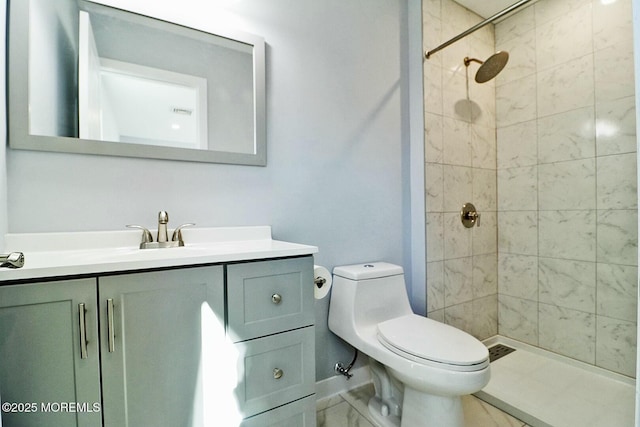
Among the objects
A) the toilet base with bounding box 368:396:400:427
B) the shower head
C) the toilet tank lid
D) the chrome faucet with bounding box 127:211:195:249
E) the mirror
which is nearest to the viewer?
the mirror

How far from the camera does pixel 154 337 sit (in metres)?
0.75

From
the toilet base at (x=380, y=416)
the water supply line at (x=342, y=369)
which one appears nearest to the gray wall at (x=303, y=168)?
the water supply line at (x=342, y=369)

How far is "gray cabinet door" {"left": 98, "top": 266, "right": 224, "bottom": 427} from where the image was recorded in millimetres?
707

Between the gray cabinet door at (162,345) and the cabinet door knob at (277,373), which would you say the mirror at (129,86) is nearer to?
the gray cabinet door at (162,345)

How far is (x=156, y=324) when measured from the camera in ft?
2.47

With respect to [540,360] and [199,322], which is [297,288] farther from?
[540,360]

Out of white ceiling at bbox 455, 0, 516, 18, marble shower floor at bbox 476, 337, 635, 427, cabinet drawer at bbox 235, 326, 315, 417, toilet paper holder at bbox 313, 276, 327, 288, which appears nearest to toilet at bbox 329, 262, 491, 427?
toilet paper holder at bbox 313, 276, 327, 288

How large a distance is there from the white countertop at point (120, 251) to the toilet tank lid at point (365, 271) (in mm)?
430

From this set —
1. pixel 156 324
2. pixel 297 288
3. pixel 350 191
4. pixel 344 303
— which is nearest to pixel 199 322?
pixel 156 324

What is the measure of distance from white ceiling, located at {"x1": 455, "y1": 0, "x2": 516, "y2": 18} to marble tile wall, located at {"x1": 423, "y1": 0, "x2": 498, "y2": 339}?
0.04 metres

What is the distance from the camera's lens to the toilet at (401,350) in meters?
1.05

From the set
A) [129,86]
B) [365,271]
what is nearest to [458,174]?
[365,271]

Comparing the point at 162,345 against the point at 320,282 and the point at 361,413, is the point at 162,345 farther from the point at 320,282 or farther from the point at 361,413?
the point at 361,413

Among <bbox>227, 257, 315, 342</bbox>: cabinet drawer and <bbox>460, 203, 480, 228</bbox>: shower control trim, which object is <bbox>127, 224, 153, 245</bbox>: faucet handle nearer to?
<bbox>227, 257, 315, 342</bbox>: cabinet drawer
